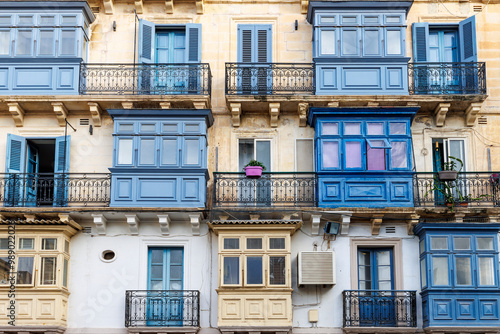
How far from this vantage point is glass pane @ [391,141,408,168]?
2250 centimetres

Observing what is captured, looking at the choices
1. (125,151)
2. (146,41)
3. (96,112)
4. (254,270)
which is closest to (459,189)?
(254,270)

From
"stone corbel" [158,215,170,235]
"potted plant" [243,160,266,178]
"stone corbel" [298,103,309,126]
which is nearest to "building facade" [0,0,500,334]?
"stone corbel" [298,103,309,126]

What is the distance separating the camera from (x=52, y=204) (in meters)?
23.0

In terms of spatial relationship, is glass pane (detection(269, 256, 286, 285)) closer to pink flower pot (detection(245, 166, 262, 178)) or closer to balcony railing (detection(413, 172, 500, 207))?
pink flower pot (detection(245, 166, 262, 178))

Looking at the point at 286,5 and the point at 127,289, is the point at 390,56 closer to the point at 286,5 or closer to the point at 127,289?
the point at 286,5

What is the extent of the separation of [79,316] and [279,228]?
540 centimetres

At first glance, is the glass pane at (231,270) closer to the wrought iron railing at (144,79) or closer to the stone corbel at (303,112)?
the stone corbel at (303,112)

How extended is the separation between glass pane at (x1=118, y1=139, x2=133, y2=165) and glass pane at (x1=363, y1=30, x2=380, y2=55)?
22.0 ft

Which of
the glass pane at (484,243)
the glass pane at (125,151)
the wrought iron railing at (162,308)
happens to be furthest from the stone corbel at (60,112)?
the glass pane at (484,243)

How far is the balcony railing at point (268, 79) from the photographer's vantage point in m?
23.2

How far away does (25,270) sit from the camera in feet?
70.6

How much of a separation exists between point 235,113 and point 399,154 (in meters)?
4.39

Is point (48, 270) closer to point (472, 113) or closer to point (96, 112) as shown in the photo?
point (96, 112)

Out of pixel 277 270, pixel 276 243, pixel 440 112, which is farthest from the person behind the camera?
pixel 440 112
